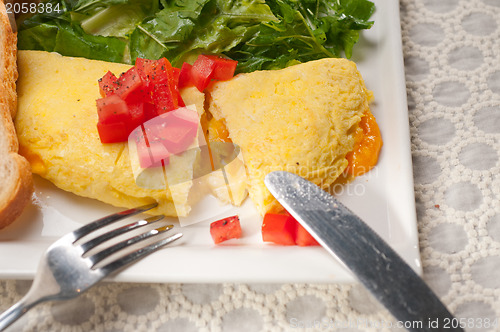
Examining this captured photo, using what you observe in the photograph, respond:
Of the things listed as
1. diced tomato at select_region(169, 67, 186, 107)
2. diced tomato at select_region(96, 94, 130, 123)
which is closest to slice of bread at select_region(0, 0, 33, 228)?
diced tomato at select_region(96, 94, 130, 123)

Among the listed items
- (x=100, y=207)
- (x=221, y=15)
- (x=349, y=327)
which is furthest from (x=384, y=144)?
(x=100, y=207)

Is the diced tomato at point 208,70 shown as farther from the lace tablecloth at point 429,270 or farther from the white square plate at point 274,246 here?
the lace tablecloth at point 429,270

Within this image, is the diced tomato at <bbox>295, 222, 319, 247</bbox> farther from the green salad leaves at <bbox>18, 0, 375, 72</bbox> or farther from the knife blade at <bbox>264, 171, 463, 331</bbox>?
the green salad leaves at <bbox>18, 0, 375, 72</bbox>

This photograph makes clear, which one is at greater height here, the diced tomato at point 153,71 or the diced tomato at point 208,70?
the diced tomato at point 153,71

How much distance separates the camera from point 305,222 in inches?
93.9

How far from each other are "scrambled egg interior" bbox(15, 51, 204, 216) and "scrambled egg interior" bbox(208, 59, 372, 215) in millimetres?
243

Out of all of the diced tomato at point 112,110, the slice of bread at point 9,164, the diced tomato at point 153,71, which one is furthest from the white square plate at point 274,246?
the diced tomato at point 153,71

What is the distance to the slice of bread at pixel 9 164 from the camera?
8.32 ft

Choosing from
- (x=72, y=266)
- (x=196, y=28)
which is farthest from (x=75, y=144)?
(x=196, y=28)

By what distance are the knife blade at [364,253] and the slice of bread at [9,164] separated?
1.20 m

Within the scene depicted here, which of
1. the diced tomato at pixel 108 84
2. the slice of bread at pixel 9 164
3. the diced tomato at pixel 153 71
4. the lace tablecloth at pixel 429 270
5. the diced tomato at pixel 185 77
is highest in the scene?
the diced tomato at pixel 153 71

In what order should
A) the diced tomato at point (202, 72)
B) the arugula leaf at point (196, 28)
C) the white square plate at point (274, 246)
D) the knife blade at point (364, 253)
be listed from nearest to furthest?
the knife blade at point (364, 253) → the white square plate at point (274, 246) → the diced tomato at point (202, 72) → the arugula leaf at point (196, 28)

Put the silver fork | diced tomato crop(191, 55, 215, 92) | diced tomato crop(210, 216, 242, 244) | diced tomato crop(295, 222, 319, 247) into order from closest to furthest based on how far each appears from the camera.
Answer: the silver fork → diced tomato crop(295, 222, 319, 247) → diced tomato crop(210, 216, 242, 244) → diced tomato crop(191, 55, 215, 92)

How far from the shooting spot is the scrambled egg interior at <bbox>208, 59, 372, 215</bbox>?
2.63 meters
